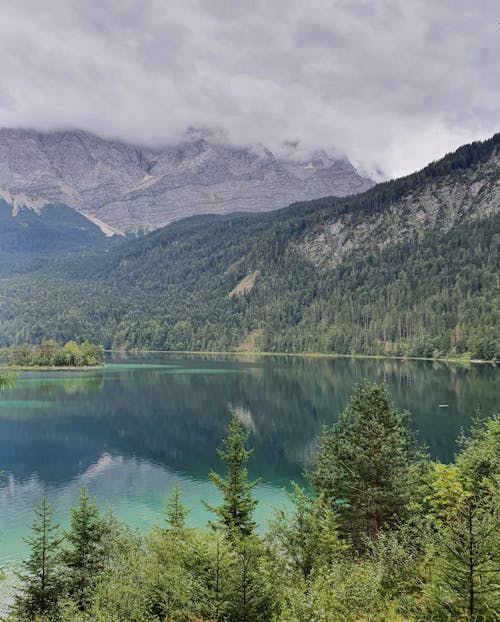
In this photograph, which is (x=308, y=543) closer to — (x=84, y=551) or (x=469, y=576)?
(x=469, y=576)

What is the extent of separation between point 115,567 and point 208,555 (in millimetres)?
7704

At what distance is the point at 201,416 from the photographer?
309 feet

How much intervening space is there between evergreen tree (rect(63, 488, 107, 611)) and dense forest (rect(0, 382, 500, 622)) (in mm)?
59

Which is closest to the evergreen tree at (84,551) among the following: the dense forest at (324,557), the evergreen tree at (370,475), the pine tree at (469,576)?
the dense forest at (324,557)

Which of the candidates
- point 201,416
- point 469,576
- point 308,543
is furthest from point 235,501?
point 201,416

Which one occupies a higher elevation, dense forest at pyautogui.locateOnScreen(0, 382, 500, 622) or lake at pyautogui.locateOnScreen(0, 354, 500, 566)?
dense forest at pyautogui.locateOnScreen(0, 382, 500, 622)

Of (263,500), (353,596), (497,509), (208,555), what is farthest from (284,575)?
(263,500)

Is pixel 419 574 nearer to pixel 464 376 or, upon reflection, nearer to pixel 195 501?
pixel 195 501

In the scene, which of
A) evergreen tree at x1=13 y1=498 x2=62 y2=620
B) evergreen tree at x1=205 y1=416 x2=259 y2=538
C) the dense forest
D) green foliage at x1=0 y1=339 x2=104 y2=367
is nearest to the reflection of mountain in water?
the dense forest

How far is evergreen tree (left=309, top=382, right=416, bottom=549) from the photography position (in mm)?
28297

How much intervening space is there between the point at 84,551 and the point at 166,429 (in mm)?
59680

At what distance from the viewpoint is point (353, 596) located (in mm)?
15234

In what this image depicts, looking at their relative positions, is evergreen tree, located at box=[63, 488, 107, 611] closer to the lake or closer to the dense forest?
the dense forest

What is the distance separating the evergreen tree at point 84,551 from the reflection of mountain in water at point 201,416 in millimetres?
28924
